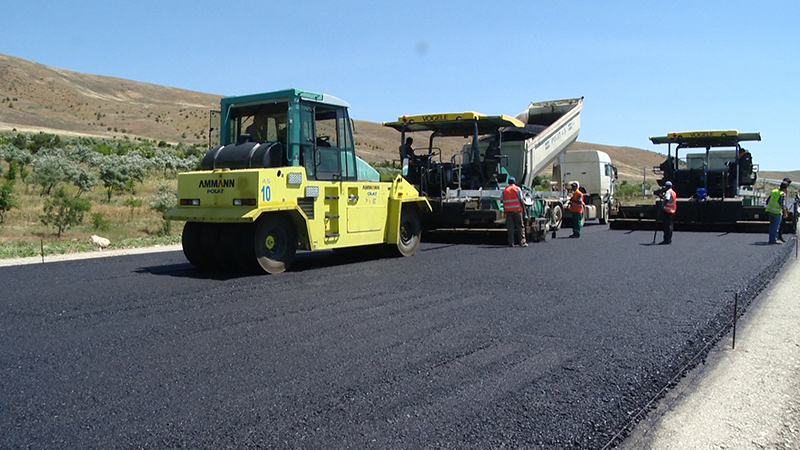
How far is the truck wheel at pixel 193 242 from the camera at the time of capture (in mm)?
9328

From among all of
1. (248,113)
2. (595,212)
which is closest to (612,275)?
(248,113)

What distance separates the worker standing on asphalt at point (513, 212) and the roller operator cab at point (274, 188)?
3.87m

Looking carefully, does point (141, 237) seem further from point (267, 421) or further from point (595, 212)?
point (595, 212)

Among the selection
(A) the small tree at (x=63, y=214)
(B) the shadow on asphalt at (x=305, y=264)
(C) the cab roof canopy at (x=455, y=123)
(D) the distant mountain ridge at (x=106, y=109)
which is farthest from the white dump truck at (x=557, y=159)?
(D) the distant mountain ridge at (x=106, y=109)

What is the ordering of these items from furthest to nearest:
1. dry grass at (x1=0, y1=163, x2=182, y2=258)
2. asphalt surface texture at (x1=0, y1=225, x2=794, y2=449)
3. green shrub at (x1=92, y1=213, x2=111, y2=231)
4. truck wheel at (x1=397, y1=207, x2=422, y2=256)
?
green shrub at (x1=92, y1=213, x2=111, y2=231), dry grass at (x1=0, y1=163, x2=182, y2=258), truck wheel at (x1=397, y1=207, x2=422, y2=256), asphalt surface texture at (x1=0, y1=225, x2=794, y2=449)

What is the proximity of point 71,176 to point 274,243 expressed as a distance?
1874 cm

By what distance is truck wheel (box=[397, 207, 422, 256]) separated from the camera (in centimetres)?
1165

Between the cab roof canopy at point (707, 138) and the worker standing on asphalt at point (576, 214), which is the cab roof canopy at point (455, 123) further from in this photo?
the cab roof canopy at point (707, 138)

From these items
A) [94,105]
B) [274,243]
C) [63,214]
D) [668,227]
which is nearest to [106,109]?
[94,105]

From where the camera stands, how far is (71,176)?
80.8 ft

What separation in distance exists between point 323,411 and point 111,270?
662 centimetres

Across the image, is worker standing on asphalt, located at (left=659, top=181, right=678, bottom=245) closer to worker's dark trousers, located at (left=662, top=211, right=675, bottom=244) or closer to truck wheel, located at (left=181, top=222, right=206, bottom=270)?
worker's dark trousers, located at (left=662, top=211, right=675, bottom=244)

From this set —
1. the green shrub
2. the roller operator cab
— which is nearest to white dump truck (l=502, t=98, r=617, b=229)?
the roller operator cab

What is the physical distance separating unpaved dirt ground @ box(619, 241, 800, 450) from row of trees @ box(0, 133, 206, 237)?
1375cm
